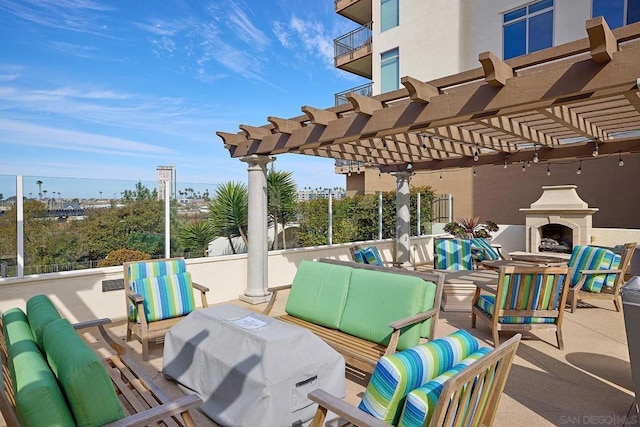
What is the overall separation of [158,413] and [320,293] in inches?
87.5

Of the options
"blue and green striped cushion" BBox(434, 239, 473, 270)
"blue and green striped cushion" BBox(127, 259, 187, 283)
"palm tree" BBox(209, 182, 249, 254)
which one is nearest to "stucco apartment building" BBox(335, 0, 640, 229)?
"blue and green striped cushion" BBox(434, 239, 473, 270)

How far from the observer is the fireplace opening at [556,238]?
961 centimetres

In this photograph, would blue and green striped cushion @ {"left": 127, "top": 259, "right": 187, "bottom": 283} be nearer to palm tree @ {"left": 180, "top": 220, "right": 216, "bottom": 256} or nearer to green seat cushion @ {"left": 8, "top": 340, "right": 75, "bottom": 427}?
palm tree @ {"left": 180, "top": 220, "right": 216, "bottom": 256}

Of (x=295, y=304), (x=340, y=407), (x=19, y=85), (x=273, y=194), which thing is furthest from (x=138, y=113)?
(x=340, y=407)

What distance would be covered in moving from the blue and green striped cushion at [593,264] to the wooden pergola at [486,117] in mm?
1731

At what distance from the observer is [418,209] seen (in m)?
10.6

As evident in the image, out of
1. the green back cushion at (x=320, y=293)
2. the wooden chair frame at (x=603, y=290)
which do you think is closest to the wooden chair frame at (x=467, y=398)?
the green back cushion at (x=320, y=293)

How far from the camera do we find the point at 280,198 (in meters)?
8.18

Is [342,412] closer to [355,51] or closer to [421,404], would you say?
[421,404]

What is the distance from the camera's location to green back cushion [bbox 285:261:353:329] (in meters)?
3.67

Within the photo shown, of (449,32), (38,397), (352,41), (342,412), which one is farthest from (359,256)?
(352,41)

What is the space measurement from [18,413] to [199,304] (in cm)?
453

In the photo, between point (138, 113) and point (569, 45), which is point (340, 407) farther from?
point (138, 113)

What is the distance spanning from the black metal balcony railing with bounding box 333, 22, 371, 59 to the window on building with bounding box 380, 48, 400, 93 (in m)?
1.83
